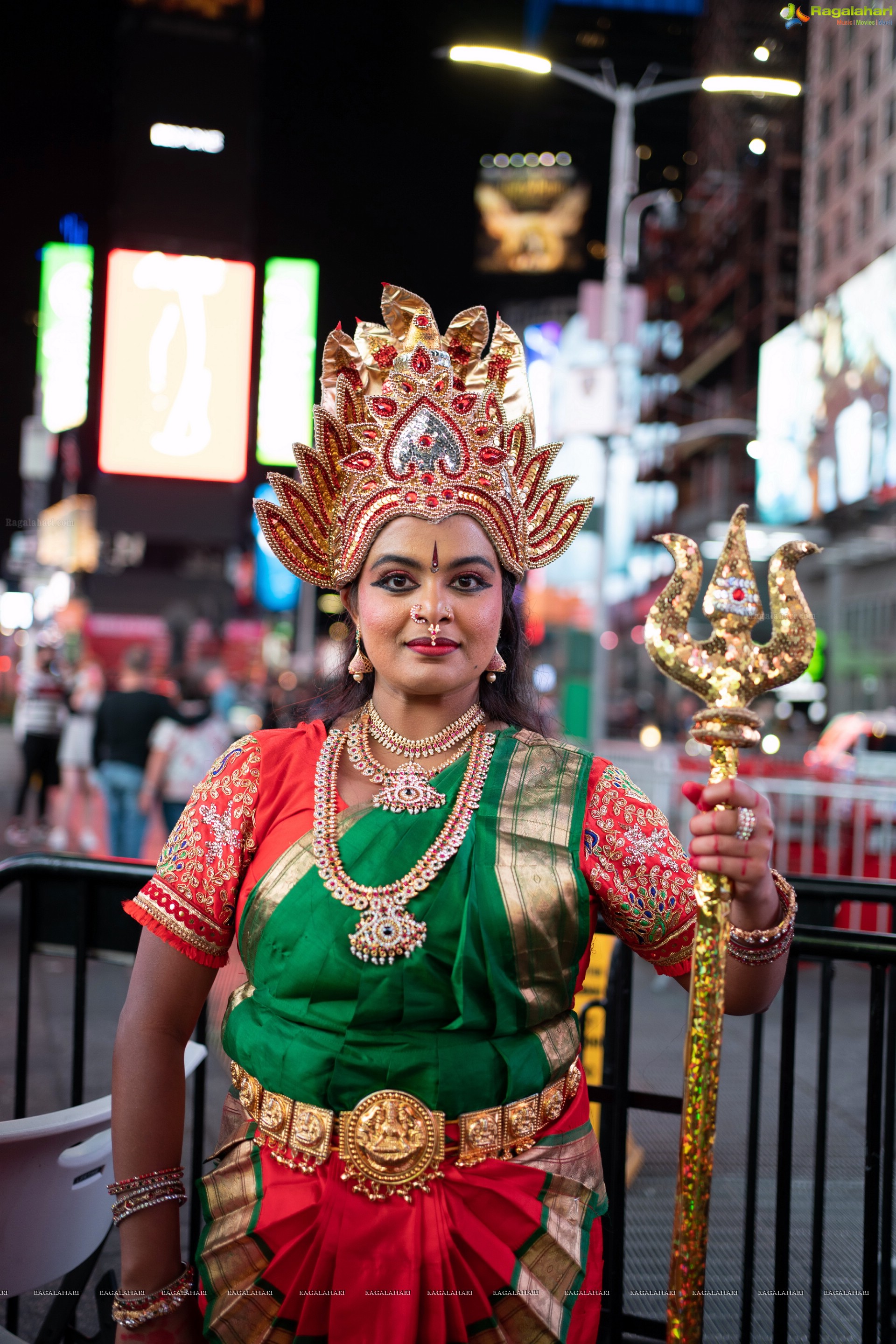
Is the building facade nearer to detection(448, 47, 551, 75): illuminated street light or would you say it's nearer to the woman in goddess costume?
detection(448, 47, 551, 75): illuminated street light

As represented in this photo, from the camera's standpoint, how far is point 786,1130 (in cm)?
255

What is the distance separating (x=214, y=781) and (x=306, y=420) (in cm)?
1263

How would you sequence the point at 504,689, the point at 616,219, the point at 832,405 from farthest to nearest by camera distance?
the point at 832,405 → the point at 616,219 → the point at 504,689

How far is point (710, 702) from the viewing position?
140 cm

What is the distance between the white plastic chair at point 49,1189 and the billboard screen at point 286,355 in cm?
1169

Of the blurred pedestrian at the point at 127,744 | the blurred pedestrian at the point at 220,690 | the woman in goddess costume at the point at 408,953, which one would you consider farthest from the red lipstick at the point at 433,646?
the blurred pedestrian at the point at 220,690

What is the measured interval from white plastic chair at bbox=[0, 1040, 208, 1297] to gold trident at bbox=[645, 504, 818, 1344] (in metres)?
0.88

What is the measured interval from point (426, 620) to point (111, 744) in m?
7.11

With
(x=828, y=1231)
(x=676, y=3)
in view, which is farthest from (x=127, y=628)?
(x=828, y=1231)

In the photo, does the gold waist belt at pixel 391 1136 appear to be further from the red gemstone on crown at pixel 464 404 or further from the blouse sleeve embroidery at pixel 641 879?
the red gemstone on crown at pixel 464 404

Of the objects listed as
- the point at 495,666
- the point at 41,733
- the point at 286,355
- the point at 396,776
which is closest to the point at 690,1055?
the point at 396,776

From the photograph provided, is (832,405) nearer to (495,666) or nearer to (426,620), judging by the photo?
(495,666)

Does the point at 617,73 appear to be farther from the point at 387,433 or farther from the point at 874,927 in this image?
the point at 387,433

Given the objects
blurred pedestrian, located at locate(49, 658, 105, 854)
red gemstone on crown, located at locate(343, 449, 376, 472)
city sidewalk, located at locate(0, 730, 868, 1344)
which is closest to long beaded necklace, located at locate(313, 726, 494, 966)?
red gemstone on crown, located at locate(343, 449, 376, 472)
